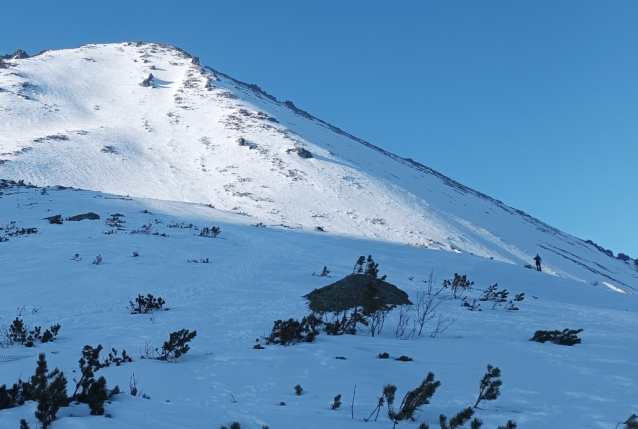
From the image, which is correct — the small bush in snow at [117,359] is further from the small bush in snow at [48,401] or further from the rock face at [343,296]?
the rock face at [343,296]

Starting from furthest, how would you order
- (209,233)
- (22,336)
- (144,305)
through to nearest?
(209,233) < (144,305) < (22,336)

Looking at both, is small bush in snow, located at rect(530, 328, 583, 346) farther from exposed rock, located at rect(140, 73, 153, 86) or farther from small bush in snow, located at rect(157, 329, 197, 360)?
exposed rock, located at rect(140, 73, 153, 86)

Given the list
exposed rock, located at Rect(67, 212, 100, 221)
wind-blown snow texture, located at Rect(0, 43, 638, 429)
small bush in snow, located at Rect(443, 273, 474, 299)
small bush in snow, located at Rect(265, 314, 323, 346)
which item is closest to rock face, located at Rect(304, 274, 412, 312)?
wind-blown snow texture, located at Rect(0, 43, 638, 429)

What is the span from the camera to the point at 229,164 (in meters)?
40.7

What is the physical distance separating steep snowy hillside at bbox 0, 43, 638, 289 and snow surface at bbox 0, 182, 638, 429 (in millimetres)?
12922

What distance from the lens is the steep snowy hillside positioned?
32938 millimetres

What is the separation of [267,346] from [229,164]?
35.5 m

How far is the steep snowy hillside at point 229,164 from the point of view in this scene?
108 feet

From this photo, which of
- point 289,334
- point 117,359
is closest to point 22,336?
point 117,359

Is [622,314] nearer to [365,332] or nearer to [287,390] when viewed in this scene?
[365,332]

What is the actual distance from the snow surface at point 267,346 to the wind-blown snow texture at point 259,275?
0.13 feet

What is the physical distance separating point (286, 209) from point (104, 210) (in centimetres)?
1287

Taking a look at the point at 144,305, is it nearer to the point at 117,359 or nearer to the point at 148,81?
the point at 117,359

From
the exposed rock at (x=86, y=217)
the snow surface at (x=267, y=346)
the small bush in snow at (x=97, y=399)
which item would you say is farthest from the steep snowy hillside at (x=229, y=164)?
the small bush in snow at (x=97, y=399)
